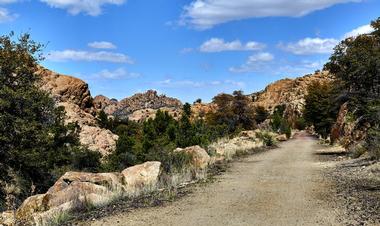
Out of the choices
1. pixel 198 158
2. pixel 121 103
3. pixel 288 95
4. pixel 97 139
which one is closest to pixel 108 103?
pixel 121 103

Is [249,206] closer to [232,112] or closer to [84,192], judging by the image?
[84,192]

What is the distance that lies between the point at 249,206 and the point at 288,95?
125 meters

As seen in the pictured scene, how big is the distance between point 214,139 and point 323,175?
856 inches

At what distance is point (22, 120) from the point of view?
789 inches

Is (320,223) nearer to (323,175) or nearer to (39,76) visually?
(323,175)

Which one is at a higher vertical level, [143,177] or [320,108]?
[320,108]

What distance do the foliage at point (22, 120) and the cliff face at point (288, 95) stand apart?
296 feet

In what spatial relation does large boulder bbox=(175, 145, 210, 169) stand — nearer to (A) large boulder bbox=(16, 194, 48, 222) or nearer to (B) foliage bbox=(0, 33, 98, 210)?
(B) foliage bbox=(0, 33, 98, 210)

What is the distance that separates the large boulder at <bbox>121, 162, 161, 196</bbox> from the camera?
14945 mm

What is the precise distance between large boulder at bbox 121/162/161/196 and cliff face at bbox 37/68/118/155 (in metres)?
17.0

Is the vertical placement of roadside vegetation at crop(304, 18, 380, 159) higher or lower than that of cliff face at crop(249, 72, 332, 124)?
lower

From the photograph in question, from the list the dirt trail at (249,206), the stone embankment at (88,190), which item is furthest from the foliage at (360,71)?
the stone embankment at (88,190)

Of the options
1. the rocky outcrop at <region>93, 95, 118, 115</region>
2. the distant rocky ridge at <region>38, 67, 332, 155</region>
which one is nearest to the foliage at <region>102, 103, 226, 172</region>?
the distant rocky ridge at <region>38, 67, 332, 155</region>

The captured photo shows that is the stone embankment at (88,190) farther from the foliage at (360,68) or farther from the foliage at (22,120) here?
the foliage at (360,68)
